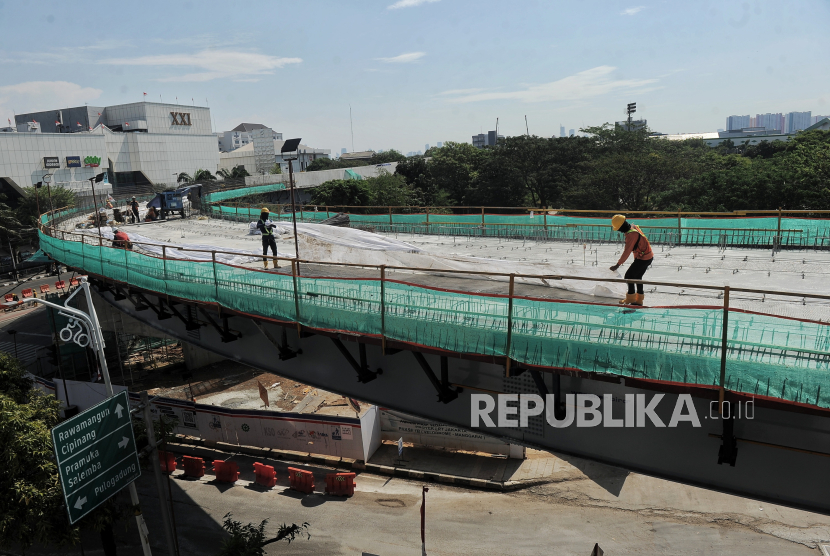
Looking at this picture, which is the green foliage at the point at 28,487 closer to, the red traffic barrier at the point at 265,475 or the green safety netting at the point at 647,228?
the red traffic barrier at the point at 265,475

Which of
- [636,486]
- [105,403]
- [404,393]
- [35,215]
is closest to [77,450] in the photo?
[105,403]

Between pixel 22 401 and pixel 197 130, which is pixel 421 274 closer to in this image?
pixel 22 401

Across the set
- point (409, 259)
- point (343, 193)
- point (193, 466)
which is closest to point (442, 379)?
point (409, 259)

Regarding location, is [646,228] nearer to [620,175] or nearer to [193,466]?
[193,466]

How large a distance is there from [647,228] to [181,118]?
10217cm

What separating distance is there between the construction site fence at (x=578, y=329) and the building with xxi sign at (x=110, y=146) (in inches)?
2752

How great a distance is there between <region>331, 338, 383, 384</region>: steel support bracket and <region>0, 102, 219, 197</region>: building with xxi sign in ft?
230

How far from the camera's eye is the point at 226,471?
1909 cm

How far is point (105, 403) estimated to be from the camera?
992cm

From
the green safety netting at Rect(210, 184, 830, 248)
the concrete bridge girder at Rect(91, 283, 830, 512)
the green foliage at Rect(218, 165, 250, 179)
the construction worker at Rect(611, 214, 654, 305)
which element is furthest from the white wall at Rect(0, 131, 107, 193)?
the construction worker at Rect(611, 214, 654, 305)

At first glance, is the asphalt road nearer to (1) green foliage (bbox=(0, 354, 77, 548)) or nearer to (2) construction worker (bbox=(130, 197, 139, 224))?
(1) green foliage (bbox=(0, 354, 77, 548))

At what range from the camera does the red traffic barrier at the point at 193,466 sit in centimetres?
1955

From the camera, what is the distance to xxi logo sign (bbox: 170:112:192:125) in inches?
4067

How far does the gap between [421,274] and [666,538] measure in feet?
33.3
